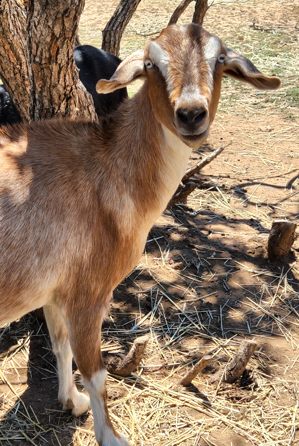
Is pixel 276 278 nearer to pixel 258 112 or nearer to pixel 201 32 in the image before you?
pixel 201 32

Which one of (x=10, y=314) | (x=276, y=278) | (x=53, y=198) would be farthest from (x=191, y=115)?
(x=276, y=278)

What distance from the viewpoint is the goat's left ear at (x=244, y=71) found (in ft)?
10.1

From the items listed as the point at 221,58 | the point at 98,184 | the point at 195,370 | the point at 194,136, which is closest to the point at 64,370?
the point at 195,370

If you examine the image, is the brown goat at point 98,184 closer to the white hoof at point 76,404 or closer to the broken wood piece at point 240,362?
the white hoof at point 76,404

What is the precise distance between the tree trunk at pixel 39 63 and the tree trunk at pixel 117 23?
2.23 meters

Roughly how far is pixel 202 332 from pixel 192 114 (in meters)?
1.91

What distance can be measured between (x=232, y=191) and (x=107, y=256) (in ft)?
10.6

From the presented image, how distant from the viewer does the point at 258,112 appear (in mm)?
8211

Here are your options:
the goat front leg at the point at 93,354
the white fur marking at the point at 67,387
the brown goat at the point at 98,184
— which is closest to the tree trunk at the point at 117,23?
the brown goat at the point at 98,184

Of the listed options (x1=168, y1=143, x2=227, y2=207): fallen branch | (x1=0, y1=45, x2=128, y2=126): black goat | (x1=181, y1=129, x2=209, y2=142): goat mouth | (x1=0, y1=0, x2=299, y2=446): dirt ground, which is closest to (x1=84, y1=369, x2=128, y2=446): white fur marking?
(x1=0, y1=0, x2=299, y2=446): dirt ground

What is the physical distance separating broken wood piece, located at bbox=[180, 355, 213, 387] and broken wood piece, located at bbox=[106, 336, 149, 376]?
0.94 ft

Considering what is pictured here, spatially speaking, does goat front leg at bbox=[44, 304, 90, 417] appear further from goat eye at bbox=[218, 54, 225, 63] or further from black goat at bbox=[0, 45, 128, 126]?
black goat at bbox=[0, 45, 128, 126]

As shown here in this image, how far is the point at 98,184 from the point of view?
122 inches

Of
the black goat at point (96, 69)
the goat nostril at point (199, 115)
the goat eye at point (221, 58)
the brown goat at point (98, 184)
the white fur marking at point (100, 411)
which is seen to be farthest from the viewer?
the black goat at point (96, 69)
